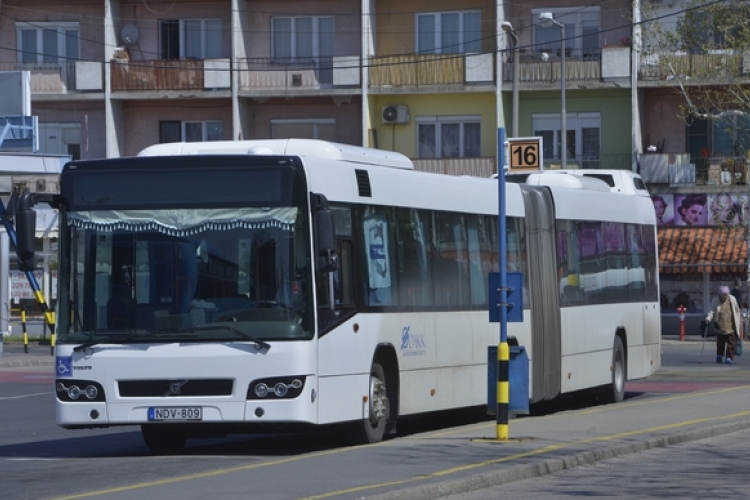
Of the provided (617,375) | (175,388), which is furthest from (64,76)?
(175,388)

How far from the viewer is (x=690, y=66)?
4616cm

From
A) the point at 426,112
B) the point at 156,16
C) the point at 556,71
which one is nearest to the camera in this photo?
the point at 556,71

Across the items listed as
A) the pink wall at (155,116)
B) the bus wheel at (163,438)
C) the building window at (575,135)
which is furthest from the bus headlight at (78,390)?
the pink wall at (155,116)

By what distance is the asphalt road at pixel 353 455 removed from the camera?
36.7 feet

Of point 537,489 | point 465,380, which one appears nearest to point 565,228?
point 465,380

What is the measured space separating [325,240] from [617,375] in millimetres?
10040

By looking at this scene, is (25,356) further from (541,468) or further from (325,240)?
(541,468)

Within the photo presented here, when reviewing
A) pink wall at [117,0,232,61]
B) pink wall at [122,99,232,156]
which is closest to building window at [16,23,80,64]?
pink wall at [117,0,232,61]

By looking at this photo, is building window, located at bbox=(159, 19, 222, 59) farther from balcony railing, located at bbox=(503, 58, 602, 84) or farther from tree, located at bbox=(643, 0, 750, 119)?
tree, located at bbox=(643, 0, 750, 119)

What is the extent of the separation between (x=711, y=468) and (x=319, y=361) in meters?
3.70

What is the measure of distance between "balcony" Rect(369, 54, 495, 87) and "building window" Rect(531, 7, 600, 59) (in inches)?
74.1

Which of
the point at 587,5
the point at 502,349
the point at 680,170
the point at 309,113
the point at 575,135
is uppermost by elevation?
the point at 587,5

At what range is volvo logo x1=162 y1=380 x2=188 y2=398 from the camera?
45.7 feet

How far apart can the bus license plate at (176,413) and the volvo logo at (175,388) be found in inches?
5.0
